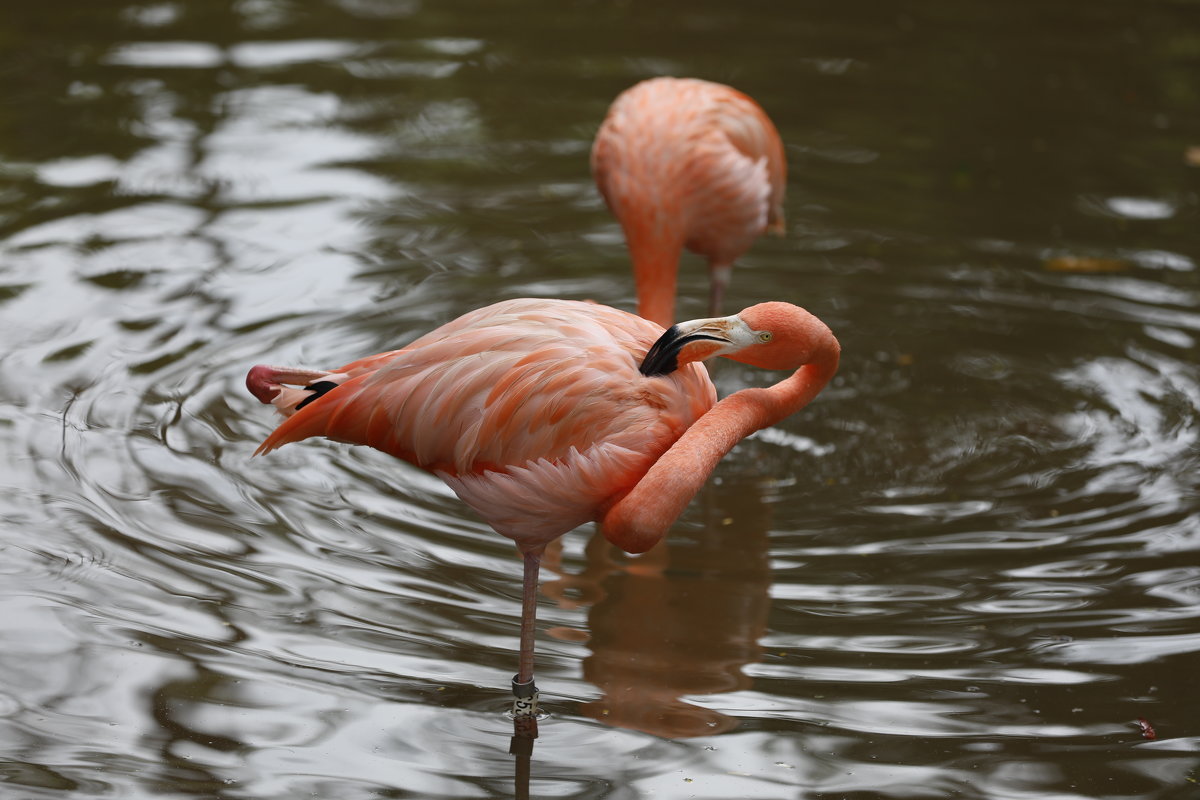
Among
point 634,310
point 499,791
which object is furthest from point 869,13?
point 499,791

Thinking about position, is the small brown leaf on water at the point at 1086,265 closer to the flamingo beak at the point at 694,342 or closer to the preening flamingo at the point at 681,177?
the preening flamingo at the point at 681,177

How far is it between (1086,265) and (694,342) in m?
3.78

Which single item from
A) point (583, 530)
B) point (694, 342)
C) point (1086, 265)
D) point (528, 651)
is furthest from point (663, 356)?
point (1086, 265)

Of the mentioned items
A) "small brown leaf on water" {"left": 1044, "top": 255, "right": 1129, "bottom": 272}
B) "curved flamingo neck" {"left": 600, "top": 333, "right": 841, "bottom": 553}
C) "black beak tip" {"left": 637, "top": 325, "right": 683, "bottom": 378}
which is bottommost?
"small brown leaf on water" {"left": 1044, "top": 255, "right": 1129, "bottom": 272}

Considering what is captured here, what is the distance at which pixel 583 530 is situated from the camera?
4746 mm

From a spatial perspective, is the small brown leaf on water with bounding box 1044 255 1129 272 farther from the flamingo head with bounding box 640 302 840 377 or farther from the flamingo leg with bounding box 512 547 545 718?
the flamingo leg with bounding box 512 547 545 718

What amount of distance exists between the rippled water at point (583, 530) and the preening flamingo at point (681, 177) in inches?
24.2

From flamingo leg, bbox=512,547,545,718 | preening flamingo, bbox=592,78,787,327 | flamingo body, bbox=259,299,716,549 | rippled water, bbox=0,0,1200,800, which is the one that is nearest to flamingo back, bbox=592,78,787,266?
preening flamingo, bbox=592,78,787,327

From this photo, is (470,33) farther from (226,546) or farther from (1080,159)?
(226,546)

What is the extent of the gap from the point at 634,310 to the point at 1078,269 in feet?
7.07

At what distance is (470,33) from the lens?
9164 millimetres

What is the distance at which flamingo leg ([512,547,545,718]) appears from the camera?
354 cm

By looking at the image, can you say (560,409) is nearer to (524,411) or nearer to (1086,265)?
(524,411)

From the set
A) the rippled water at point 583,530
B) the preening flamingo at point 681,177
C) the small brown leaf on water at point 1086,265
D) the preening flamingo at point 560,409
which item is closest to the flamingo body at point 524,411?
the preening flamingo at point 560,409
